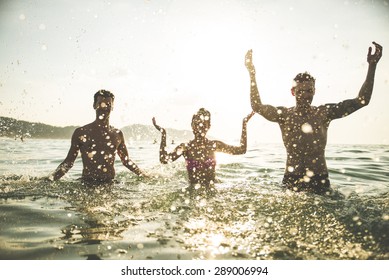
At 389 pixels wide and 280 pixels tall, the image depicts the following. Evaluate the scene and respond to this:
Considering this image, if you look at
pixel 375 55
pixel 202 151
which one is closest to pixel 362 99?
pixel 375 55

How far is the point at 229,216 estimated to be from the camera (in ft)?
14.2

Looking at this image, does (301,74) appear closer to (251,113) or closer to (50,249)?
(251,113)

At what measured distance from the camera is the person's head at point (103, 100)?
5.62 m

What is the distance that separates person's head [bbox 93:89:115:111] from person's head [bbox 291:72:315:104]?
11.3 ft

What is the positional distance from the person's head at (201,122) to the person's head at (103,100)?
5.58 ft

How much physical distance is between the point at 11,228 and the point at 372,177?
10244 mm

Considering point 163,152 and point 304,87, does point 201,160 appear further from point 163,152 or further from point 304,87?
point 304,87

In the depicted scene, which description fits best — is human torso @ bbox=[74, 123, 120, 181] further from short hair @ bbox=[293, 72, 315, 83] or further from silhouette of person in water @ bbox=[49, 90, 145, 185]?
short hair @ bbox=[293, 72, 315, 83]

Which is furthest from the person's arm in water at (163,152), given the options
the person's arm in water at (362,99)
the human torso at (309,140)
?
the person's arm in water at (362,99)

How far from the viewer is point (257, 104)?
5.33 m

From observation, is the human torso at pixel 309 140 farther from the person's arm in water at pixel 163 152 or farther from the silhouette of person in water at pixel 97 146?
the silhouette of person in water at pixel 97 146

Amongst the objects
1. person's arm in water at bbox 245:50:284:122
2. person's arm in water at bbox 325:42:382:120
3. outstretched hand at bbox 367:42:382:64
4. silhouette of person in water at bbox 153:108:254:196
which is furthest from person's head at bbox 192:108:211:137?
outstretched hand at bbox 367:42:382:64

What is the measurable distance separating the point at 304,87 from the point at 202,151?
2355 millimetres
